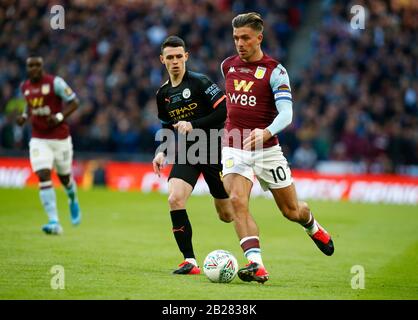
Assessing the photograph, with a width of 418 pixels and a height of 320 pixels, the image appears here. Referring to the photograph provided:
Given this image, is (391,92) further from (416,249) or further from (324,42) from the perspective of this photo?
(416,249)

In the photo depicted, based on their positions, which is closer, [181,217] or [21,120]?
[181,217]

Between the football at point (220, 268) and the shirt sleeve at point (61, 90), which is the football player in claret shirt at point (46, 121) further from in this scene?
the football at point (220, 268)

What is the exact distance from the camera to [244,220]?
9.21 meters

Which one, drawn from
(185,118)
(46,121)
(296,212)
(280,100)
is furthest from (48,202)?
(280,100)

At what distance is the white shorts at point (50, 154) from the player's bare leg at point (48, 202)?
0.15m

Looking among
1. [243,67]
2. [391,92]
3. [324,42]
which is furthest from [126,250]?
[324,42]

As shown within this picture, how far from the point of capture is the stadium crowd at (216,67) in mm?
24250

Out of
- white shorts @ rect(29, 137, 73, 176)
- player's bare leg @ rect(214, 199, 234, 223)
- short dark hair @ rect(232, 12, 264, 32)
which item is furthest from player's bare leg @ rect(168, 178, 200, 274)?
white shorts @ rect(29, 137, 73, 176)

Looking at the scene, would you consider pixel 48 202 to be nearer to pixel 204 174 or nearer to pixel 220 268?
pixel 204 174

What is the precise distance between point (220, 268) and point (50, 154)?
6582 millimetres

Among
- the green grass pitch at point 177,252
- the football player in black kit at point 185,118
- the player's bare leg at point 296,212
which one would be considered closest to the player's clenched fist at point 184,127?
the football player in black kit at point 185,118

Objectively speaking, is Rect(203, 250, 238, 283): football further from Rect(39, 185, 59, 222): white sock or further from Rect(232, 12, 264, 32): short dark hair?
Rect(39, 185, 59, 222): white sock

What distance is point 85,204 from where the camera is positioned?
2022cm

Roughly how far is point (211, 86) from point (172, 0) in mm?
19750
